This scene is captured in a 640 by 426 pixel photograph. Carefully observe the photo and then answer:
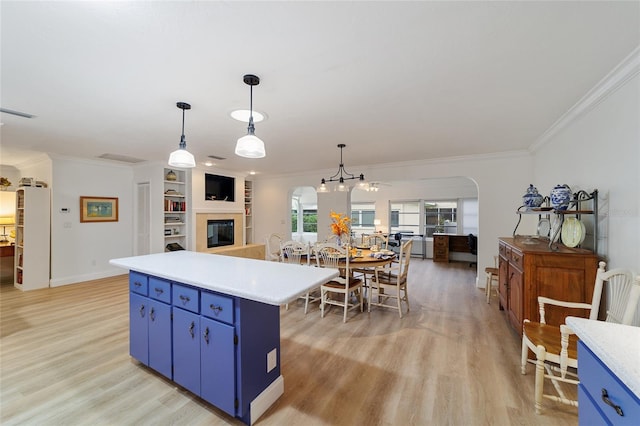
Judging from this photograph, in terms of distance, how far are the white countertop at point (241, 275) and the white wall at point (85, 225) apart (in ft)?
12.9

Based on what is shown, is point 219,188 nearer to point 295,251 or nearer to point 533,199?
point 295,251

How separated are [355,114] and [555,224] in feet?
8.57

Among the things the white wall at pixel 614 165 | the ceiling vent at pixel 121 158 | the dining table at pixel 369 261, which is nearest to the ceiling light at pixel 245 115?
the dining table at pixel 369 261

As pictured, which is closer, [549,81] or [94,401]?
[94,401]

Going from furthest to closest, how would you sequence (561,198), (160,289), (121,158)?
1. (121,158)
2. (561,198)
3. (160,289)

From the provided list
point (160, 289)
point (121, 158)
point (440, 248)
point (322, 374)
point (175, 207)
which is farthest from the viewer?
point (440, 248)

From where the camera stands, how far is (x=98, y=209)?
5.43 meters

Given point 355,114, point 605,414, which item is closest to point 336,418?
point 605,414

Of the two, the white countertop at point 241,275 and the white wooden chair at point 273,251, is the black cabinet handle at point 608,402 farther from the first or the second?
the white wooden chair at point 273,251

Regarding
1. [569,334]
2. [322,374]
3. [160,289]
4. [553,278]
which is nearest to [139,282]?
[160,289]

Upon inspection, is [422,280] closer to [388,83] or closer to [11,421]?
[388,83]

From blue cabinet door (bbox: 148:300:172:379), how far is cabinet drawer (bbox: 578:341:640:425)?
241cm

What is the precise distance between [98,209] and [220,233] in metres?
2.42

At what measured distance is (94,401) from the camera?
6.32ft
